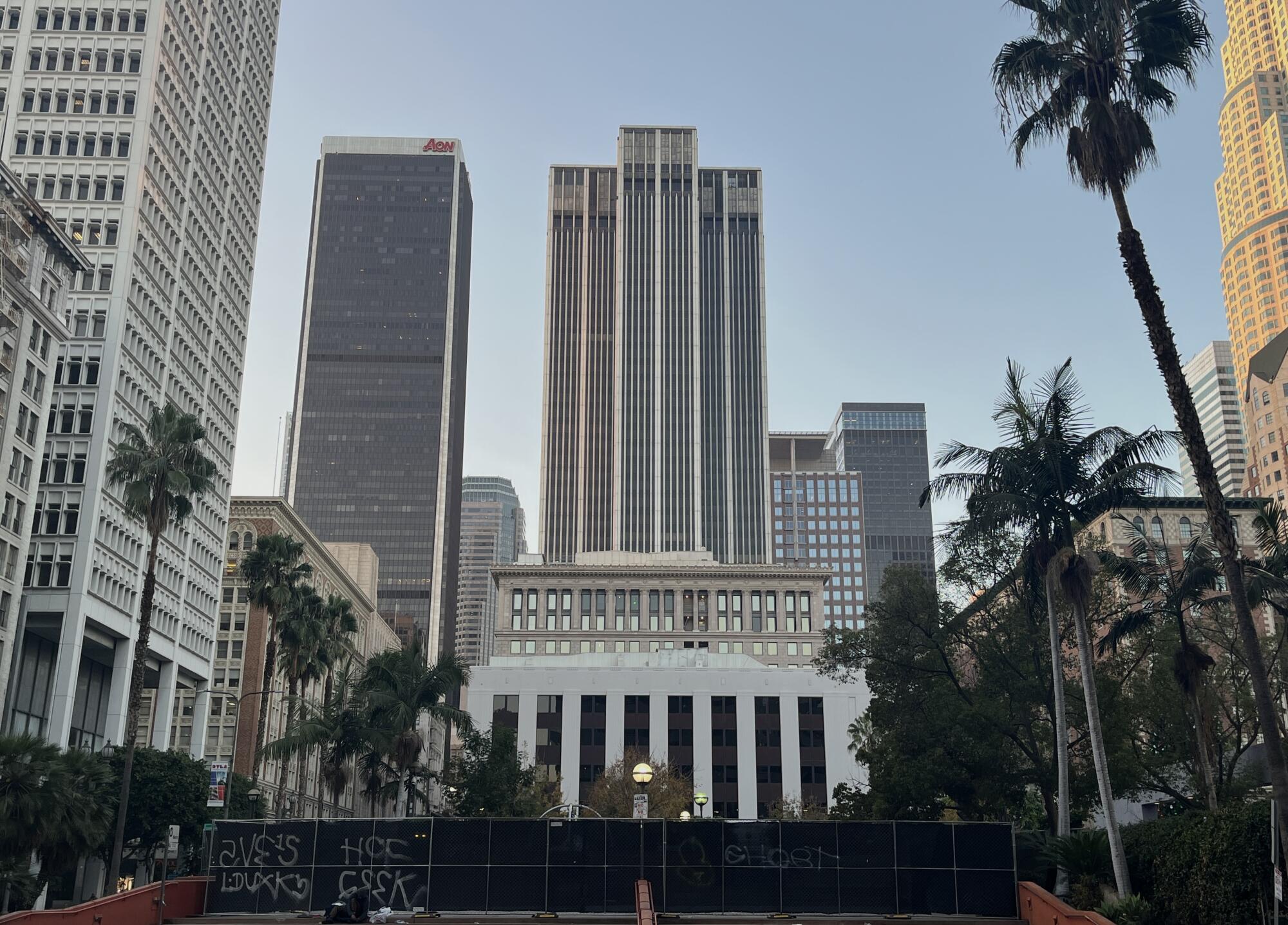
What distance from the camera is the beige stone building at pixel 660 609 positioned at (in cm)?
14538

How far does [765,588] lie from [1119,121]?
122141mm

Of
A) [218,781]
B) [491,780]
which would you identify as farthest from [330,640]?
[218,781]

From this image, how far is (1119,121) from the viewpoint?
29219 mm

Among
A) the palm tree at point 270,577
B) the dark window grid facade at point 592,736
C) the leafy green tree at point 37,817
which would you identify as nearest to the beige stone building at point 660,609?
the dark window grid facade at point 592,736

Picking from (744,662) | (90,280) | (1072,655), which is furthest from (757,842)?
(744,662)

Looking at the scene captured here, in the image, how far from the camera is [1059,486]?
114ft

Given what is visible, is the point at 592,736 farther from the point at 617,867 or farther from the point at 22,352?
the point at 617,867

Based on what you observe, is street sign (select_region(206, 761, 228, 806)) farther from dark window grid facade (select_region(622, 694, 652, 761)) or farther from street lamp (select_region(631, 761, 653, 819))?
dark window grid facade (select_region(622, 694, 652, 761))

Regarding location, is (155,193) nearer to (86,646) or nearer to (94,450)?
(94,450)

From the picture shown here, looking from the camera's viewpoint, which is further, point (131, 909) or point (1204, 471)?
point (131, 909)

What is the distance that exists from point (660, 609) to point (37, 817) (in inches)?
4498

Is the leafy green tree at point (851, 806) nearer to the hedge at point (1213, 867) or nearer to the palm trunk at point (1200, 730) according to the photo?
the palm trunk at point (1200, 730)

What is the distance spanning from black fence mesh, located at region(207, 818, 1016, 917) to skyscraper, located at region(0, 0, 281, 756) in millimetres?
42010

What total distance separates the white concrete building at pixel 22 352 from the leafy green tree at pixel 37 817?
2497 centimetres
